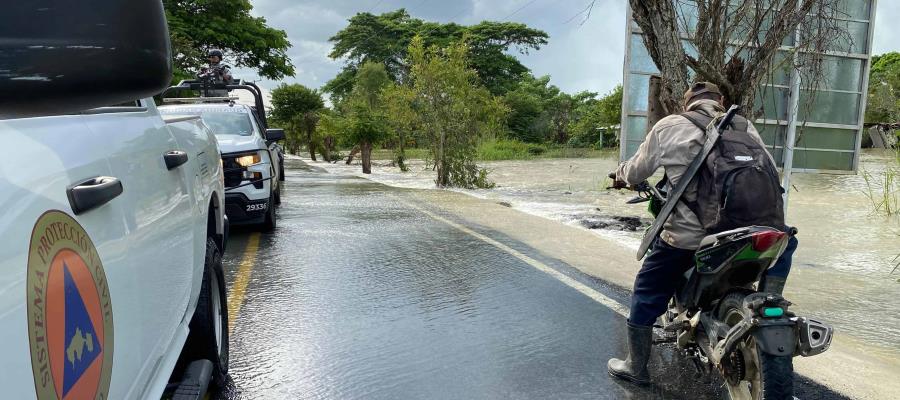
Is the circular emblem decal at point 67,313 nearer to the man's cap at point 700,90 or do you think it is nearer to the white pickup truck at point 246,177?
the man's cap at point 700,90

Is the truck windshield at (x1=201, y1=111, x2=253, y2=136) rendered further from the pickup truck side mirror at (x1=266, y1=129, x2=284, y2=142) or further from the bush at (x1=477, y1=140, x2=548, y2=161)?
the bush at (x1=477, y1=140, x2=548, y2=161)

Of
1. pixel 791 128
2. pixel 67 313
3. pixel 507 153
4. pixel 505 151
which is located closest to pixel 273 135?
pixel 791 128

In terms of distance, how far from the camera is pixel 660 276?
3.61 metres

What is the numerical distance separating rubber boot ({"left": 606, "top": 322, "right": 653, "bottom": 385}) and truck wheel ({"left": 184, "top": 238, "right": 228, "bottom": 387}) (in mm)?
2186

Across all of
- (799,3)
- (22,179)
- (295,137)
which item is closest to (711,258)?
(22,179)

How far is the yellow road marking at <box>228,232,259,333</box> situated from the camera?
5039 mm

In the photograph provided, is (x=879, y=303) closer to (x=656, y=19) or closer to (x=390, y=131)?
(x=656, y=19)

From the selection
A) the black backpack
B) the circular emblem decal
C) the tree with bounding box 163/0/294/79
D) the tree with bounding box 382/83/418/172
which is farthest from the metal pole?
the tree with bounding box 163/0/294/79

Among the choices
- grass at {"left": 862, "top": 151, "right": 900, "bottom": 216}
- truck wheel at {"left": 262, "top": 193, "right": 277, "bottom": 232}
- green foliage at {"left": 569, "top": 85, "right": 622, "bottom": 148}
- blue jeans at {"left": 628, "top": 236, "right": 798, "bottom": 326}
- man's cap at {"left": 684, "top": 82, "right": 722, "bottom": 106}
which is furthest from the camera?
green foliage at {"left": 569, "top": 85, "right": 622, "bottom": 148}

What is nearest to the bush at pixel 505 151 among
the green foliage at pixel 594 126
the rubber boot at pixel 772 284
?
the green foliage at pixel 594 126

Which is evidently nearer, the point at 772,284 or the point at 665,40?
the point at 772,284

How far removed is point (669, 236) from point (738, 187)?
501mm

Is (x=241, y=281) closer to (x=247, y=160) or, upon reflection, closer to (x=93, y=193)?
(x=247, y=160)

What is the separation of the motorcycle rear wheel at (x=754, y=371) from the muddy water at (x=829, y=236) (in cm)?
191
